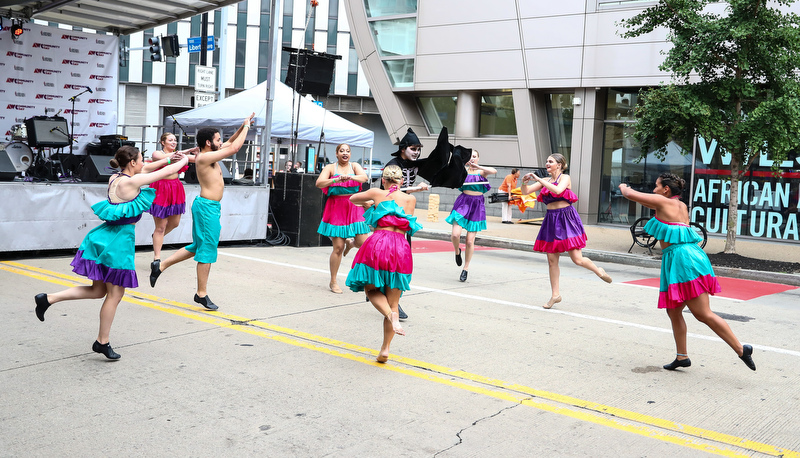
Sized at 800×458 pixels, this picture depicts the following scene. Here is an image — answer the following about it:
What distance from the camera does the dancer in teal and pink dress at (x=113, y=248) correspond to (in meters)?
5.68

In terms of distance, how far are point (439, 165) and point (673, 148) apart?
14620 millimetres

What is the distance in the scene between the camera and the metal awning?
1434 cm

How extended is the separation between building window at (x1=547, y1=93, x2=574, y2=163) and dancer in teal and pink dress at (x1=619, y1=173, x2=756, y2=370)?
696 inches

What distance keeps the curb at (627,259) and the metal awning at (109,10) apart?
7.54m

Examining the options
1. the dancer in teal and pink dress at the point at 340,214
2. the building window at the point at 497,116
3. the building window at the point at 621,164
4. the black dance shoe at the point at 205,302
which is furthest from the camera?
A: the building window at the point at 497,116

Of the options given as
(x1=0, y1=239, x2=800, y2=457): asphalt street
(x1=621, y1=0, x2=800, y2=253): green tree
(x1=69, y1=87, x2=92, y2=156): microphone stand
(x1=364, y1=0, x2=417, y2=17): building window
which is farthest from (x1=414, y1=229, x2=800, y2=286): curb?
(x1=364, y1=0, x2=417, y2=17): building window

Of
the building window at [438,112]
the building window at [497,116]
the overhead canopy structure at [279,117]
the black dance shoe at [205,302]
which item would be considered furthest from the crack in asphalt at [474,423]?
the building window at [438,112]

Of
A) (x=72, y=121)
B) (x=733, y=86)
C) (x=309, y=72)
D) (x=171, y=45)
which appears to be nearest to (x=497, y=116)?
(x=171, y=45)

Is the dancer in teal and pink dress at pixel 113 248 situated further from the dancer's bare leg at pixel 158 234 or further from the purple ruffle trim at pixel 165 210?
the purple ruffle trim at pixel 165 210

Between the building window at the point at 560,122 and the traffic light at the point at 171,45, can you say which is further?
the traffic light at the point at 171,45

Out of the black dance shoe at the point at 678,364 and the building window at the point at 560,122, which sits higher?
the building window at the point at 560,122

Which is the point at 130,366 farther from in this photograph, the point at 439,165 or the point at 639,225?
the point at 639,225

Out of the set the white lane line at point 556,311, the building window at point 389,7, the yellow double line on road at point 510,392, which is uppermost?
the building window at point 389,7

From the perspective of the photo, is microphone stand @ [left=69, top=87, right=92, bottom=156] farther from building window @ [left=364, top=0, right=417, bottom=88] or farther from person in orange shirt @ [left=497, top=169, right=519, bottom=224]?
building window @ [left=364, top=0, right=417, bottom=88]
